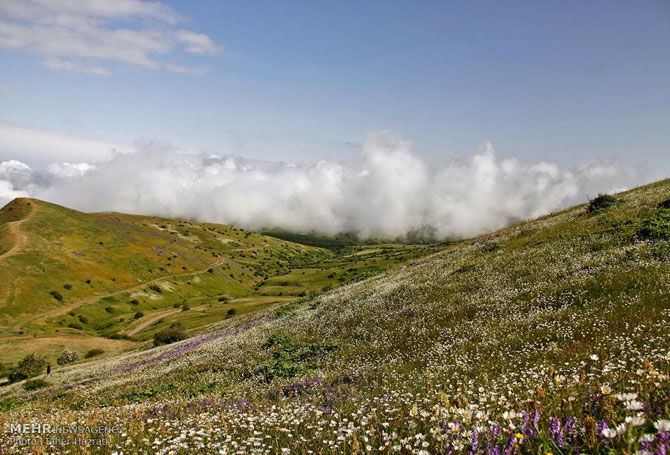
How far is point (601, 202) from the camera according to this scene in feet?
88.5

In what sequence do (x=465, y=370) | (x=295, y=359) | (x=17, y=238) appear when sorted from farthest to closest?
(x=17, y=238) → (x=295, y=359) → (x=465, y=370)

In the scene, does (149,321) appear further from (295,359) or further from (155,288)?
(295,359)

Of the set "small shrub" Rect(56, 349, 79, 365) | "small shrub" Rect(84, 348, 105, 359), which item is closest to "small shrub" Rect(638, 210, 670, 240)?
"small shrub" Rect(56, 349, 79, 365)

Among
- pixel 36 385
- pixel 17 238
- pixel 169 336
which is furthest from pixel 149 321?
pixel 36 385

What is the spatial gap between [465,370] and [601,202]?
27.2m

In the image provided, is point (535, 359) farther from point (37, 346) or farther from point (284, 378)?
point (37, 346)

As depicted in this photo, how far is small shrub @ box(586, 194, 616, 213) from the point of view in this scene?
2611 cm

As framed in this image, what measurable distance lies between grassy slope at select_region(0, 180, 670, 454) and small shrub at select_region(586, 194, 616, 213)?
3.10 m

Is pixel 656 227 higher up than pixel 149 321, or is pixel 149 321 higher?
pixel 656 227

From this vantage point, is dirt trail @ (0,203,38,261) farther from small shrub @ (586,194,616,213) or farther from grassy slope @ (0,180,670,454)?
small shrub @ (586,194,616,213)

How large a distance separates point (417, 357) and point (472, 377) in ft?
9.18

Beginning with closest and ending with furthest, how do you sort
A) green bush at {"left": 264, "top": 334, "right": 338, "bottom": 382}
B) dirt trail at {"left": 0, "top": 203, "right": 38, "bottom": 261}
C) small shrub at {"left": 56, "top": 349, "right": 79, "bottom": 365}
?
green bush at {"left": 264, "top": 334, "right": 338, "bottom": 382}, small shrub at {"left": 56, "top": 349, "right": 79, "bottom": 365}, dirt trail at {"left": 0, "top": 203, "right": 38, "bottom": 261}

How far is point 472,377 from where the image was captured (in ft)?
26.6

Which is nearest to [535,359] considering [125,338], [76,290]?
[125,338]
